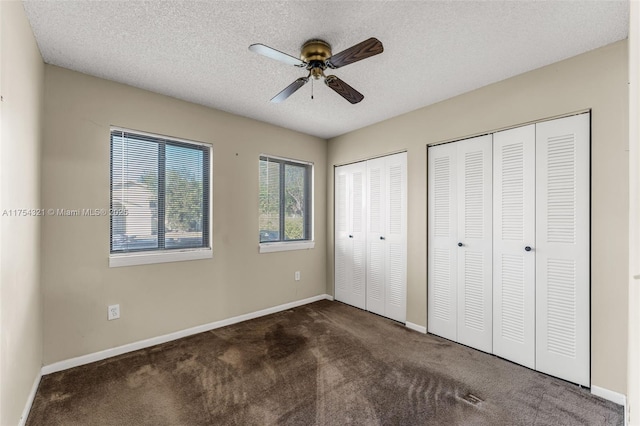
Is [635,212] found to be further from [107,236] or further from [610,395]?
[107,236]

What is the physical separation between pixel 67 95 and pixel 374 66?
2606 millimetres

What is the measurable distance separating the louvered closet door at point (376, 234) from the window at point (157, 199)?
79.9 inches

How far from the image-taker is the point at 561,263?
7.38ft

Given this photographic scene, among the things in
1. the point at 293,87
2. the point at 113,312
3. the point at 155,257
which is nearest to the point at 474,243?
the point at 293,87

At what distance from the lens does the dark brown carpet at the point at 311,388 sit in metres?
1.83

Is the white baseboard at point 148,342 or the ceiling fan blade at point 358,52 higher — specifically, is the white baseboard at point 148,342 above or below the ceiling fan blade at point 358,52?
below

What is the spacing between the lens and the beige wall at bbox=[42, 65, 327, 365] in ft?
7.74

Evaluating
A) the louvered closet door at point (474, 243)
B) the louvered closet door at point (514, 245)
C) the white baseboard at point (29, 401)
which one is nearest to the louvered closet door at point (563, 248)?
the louvered closet door at point (514, 245)

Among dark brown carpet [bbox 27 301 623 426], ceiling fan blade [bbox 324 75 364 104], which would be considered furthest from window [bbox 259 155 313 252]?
ceiling fan blade [bbox 324 75 364 104]

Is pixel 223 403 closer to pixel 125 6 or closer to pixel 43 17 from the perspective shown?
pixel 125 6

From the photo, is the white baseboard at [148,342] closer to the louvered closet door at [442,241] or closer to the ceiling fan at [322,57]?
the louvered closet door at [442,241]

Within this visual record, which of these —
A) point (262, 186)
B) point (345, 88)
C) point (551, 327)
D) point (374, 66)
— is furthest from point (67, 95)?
point (551, 327)

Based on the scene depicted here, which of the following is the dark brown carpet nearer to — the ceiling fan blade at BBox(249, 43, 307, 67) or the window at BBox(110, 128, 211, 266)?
the window at BBox(110, 128, 211, 266)

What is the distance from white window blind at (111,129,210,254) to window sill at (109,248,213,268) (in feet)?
0.29
